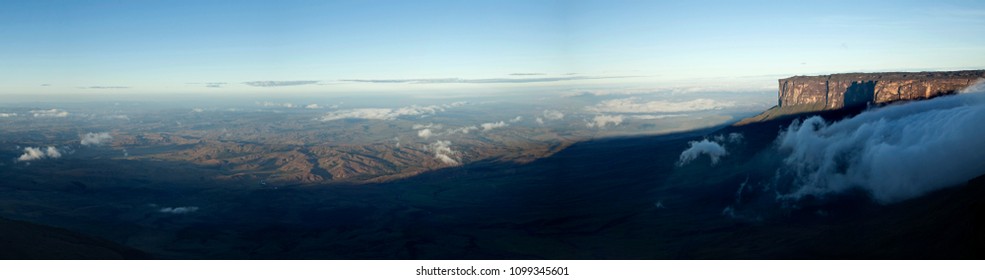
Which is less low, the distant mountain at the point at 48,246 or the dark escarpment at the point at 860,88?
the dark escarpment at the point at 860,88

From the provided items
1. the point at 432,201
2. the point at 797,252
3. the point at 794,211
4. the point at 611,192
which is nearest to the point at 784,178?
the point at 794,211

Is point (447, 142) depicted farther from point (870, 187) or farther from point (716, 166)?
point (870, 187)

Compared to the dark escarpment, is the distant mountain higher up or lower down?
lower down

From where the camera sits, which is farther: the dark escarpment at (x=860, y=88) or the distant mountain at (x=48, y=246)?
the dark escarpment at (x=860, y=88)

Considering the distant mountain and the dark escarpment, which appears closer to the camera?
the distant mountain

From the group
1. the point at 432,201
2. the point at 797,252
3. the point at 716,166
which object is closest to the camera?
the point at 797,252

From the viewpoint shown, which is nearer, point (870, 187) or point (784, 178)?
point (870, 187)

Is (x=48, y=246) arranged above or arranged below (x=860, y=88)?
below

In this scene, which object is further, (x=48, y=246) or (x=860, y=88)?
(x=860, y=88)
